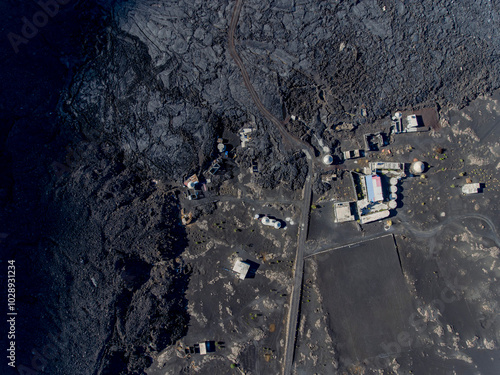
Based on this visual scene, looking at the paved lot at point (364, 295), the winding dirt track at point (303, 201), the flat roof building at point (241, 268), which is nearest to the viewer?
the flat roof building at point (241, 268)

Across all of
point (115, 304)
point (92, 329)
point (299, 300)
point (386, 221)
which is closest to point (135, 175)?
point (115, 304)

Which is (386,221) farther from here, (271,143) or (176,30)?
(176,30)

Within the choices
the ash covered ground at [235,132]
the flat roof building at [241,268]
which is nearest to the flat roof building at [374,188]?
the ash covered ground at [235,132]

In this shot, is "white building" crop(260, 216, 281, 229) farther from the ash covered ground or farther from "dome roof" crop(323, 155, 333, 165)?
"dome roof" crop(323, 155, 333, 165)

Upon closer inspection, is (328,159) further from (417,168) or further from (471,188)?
(471,188)

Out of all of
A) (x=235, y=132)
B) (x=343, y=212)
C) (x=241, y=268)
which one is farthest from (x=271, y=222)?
(x=235, y=132)

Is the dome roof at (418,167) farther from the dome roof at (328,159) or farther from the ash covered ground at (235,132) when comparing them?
the dome roof at (328,159)

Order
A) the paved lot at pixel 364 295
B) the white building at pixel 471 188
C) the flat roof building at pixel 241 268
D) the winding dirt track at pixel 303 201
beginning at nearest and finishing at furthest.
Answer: the flat roof building at pixel 241 268 → the winding dirt track at pixel 303 201 → the paved lot at pixel 364 295 → the white building at pixel 471 188
